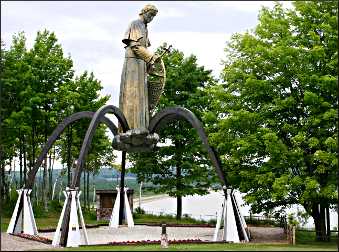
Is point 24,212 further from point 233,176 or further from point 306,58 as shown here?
point 306,58

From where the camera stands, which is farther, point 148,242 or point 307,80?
point 307,80

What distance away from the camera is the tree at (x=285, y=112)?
61.3 ft

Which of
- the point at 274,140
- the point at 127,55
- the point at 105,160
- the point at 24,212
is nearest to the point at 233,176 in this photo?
the point at 274,140

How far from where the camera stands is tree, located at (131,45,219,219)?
1252 inches

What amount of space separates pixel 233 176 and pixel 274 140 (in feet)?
10.7

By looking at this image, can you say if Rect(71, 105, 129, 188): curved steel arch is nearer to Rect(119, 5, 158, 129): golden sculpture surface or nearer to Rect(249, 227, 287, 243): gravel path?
Rect(119, 5, 158, 129): golden sculpture surface

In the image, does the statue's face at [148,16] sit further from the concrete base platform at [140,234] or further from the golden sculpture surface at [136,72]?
the concrete base platform at [140,234]

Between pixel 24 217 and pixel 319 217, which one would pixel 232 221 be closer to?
pixel 319 217

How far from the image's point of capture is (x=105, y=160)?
45781 mm

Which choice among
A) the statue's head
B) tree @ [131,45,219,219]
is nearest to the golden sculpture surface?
the statue's head

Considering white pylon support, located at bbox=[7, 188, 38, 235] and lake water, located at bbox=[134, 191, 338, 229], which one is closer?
white pylon support, located at bbox=[7, 188, 38, 235]

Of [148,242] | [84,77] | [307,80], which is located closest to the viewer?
[148,242]

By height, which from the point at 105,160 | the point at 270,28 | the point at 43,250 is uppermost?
the point at 270,28

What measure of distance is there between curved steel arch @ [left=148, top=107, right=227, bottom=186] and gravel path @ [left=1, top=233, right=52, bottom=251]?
5959 mm
